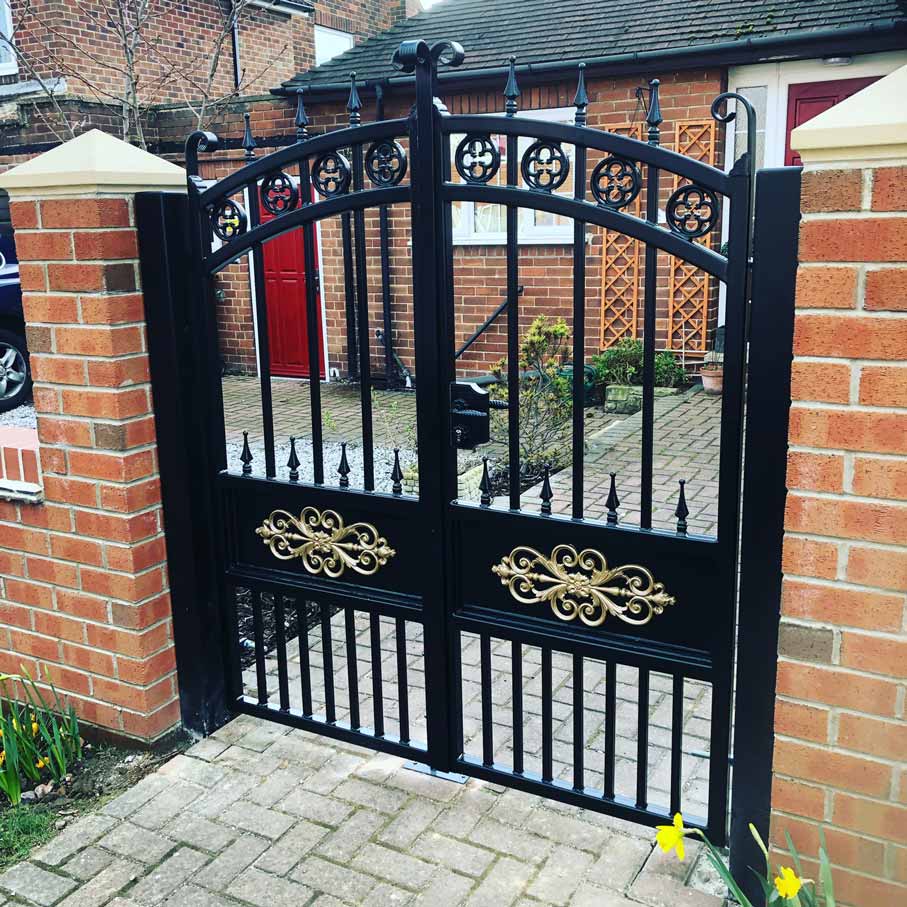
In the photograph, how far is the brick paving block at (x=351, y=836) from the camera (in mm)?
2691

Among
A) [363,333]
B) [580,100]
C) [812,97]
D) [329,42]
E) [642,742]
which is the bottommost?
[642,742]

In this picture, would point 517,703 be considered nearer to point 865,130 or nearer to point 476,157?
point 476,157

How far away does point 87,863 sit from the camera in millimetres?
2689

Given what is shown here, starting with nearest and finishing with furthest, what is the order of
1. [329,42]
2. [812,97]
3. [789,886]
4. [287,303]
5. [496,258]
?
[789,886] → [812,97] → [496,258] → [287,303] → [329,42]

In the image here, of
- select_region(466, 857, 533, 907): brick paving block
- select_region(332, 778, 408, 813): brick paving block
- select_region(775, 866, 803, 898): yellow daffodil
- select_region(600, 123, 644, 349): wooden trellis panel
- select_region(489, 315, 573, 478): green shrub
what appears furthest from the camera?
select_region(600, 123, 644, 349): wooden trellis panel

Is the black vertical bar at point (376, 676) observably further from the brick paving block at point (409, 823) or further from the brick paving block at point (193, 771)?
the brick paving block at point (193, 771)

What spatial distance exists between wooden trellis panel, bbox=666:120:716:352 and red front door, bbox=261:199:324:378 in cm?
422

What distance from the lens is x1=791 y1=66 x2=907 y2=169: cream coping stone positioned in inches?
75.5

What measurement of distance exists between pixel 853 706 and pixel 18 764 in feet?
8.37

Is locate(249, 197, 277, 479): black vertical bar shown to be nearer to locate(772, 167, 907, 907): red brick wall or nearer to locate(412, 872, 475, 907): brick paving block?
locate(412, 872, 475, 907): brick paving block

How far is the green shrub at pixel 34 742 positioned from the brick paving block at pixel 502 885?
1.47 metres

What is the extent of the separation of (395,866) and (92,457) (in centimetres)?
161

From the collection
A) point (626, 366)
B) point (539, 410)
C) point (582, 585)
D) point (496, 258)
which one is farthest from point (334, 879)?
point (496, 258)

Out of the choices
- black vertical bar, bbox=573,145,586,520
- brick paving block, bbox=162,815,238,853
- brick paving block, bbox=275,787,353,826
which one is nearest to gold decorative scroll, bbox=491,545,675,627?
black vertical bar, bbox=573,145,586,520
